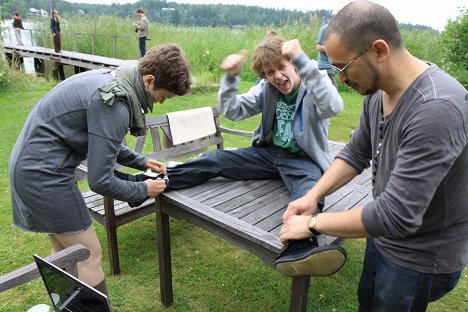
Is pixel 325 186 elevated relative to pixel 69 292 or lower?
elevated

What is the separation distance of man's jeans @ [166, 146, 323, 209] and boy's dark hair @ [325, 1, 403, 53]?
1.22 m

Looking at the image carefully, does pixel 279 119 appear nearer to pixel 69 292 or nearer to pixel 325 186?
pixel 325 186

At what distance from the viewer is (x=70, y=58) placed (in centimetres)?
1533

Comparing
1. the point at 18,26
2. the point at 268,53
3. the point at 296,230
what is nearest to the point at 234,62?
the point at 268,53

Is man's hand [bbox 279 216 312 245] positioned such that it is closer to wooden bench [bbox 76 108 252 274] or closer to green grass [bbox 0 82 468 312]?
green grass [bbox 0 82 468 312]

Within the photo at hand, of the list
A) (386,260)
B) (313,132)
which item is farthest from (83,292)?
(313,132)

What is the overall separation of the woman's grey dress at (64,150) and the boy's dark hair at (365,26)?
114 cm

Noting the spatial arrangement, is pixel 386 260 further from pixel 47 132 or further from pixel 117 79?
pixel 47 132

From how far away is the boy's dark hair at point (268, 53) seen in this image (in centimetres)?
240

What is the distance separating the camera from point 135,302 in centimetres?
283

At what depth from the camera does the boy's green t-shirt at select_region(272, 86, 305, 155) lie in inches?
104

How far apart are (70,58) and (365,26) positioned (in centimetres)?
1635

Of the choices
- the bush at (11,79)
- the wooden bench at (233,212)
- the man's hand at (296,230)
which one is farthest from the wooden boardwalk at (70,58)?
the man's hand at (296,230)

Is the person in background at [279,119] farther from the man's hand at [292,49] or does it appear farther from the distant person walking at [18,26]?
the distant person walking at [18,26]
